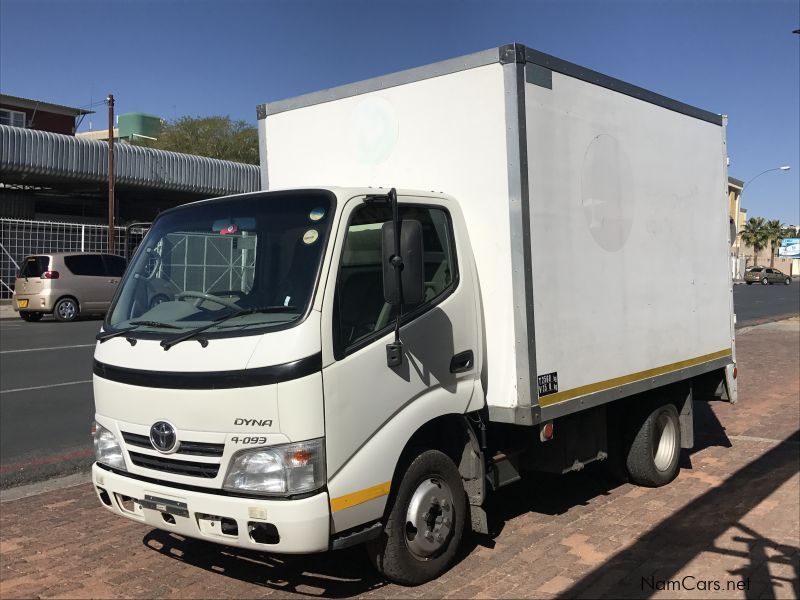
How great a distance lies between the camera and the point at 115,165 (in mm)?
29469

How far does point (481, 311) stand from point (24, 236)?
81.2ft

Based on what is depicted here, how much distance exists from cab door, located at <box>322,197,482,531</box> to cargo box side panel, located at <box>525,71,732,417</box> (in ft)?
1.77

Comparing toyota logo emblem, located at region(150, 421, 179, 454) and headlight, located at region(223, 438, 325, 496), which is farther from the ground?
toyota logo emblem, located at region(150, 421, 179, 454)

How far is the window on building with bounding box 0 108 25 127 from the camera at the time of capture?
4059cm

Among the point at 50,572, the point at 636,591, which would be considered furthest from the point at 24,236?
the point at 636,591

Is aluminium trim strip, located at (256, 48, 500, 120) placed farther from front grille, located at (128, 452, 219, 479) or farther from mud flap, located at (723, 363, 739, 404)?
mud flap, located at (723, 363, 739, 404)

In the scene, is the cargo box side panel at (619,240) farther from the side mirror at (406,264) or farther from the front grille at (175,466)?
the front grille at (175,466)

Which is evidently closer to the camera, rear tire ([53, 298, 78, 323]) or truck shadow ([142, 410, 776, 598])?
truck shadow ([142, 410, 776, 598])

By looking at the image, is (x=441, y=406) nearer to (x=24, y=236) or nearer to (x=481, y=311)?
(x=481, y=311)

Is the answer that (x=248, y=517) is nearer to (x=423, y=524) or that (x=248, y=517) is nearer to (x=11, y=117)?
(x=423, y=524)

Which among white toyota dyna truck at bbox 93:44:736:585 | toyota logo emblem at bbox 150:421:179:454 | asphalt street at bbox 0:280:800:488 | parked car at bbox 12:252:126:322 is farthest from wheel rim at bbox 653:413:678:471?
parked car at bbox 12:252:126:322

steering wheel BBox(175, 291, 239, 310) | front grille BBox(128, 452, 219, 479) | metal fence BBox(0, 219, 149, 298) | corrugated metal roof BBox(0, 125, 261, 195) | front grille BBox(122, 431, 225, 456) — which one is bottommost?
front grille BBox(128, 452, 219, 479)

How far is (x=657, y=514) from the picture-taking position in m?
5.75

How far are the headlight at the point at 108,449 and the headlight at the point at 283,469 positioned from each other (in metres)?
0.87
